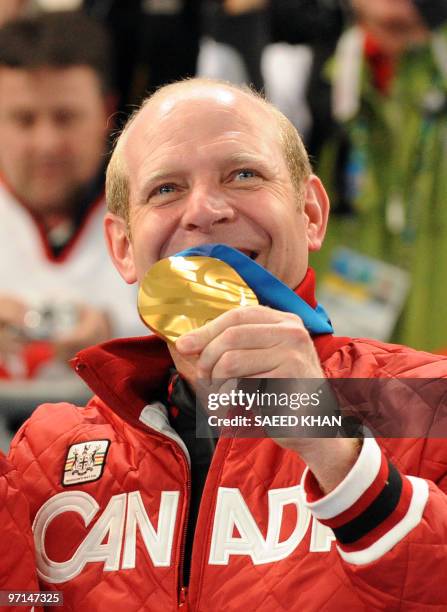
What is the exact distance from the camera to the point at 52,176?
2559 mm

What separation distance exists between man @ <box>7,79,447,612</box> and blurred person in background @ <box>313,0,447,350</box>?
1.24m

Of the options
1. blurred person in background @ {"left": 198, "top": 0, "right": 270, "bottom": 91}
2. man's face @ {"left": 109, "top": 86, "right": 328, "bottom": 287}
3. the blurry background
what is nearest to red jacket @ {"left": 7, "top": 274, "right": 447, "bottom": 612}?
man's face @ {"left": 109, "top": 86, "right": 328, "bottom": 287}

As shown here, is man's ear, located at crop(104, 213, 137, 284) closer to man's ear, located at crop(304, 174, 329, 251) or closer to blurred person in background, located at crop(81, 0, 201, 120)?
man's ear, located at crop(304, 174, 329, 251)

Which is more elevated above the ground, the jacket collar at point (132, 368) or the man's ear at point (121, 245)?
the man's ear at point (121, 245)

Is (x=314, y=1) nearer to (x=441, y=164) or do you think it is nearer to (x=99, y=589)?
(x=441, y=164)

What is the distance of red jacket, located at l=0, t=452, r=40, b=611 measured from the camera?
3.08 ft

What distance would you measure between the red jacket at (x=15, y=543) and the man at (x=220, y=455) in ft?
0.12

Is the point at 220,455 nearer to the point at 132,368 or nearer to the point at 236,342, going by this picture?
the point at 132,368

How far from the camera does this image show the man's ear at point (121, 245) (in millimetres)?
1147

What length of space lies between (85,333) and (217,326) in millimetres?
1707

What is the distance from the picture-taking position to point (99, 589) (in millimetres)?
957

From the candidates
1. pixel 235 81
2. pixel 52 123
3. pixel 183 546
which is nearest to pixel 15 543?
pixel 183 546

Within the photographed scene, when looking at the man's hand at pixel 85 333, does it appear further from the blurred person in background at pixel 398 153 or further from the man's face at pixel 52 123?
the blurred person in background at pixel 398 153

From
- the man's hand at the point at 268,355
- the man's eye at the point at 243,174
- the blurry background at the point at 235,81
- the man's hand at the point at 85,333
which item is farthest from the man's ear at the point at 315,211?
the man's hand at the point at 85,333
